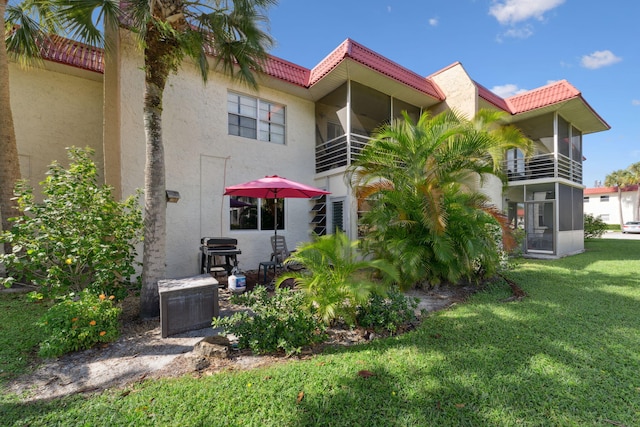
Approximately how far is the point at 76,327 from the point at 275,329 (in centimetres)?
256

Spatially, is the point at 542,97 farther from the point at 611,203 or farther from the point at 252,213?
the point at 611,203

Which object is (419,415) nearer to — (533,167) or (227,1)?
(227,1)

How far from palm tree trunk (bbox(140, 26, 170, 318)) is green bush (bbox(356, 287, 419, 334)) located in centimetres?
355

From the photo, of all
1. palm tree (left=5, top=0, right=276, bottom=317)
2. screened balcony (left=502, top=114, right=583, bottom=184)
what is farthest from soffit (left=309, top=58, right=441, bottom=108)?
screened balcony (left=502, top=114, right=583, bottom=184)

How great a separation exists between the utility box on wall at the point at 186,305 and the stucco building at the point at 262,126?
385 cm

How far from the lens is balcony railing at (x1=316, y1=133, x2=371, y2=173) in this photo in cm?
891

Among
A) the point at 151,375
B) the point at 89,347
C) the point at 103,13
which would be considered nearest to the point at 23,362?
the point at 89,347

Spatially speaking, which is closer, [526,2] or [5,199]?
[5,199]

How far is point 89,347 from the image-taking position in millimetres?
3580

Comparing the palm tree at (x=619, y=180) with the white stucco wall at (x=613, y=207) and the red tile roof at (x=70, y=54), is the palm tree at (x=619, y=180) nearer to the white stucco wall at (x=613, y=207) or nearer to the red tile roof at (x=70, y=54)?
the white stucco wall at (x=613, y=207)

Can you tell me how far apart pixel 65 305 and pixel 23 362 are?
2.28 ft

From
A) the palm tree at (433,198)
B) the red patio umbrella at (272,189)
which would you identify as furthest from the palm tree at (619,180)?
the red patio umbrella at (272,189)

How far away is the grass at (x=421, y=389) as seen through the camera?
2330 millimetres

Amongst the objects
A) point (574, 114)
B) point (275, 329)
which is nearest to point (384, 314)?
point (275, 329)
